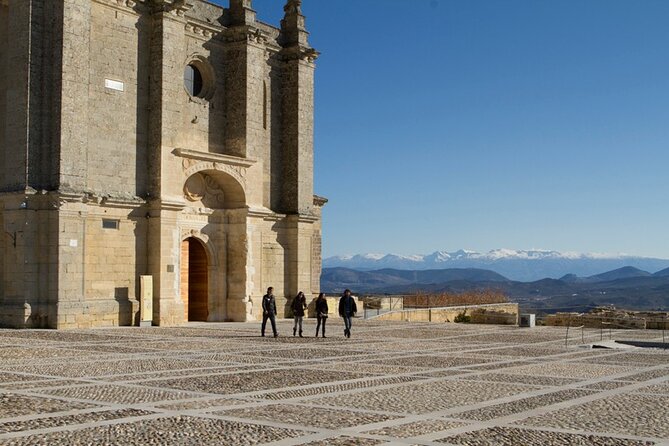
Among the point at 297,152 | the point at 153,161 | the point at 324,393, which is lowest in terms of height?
the point at 324,393

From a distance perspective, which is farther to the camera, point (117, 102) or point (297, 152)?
point (297, 152)

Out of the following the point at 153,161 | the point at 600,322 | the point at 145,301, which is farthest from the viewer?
the point at 600,322

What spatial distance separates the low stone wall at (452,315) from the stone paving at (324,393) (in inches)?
591

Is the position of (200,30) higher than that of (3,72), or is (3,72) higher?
(200,30)

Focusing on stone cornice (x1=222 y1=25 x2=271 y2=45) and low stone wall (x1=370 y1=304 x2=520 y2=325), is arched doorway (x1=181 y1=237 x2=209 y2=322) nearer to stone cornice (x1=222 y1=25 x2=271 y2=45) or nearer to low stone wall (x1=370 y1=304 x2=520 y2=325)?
stone cornice (x1=222 y1=25 x2=271 y2=45)

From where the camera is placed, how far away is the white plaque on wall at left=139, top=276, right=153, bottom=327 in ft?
92.6

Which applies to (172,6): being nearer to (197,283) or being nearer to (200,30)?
(200,30)

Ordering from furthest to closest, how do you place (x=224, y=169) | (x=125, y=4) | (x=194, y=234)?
(x=224, y=169), (x=194, y=234), (x=125, y=4)

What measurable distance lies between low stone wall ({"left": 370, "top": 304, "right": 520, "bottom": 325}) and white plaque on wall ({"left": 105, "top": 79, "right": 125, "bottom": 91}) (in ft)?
48.6

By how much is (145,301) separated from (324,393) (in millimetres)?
17225

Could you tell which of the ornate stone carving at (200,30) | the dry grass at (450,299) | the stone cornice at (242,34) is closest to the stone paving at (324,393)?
the ornate stone carving at (200,30)

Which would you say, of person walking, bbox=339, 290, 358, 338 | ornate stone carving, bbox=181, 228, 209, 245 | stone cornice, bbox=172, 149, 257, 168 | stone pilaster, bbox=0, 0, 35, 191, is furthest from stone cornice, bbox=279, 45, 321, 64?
person walking, bbox=339, 290, 358, 338

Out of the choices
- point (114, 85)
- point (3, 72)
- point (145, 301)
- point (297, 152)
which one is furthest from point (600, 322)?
point (3, 72)

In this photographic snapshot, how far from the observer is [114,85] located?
2839 cm
